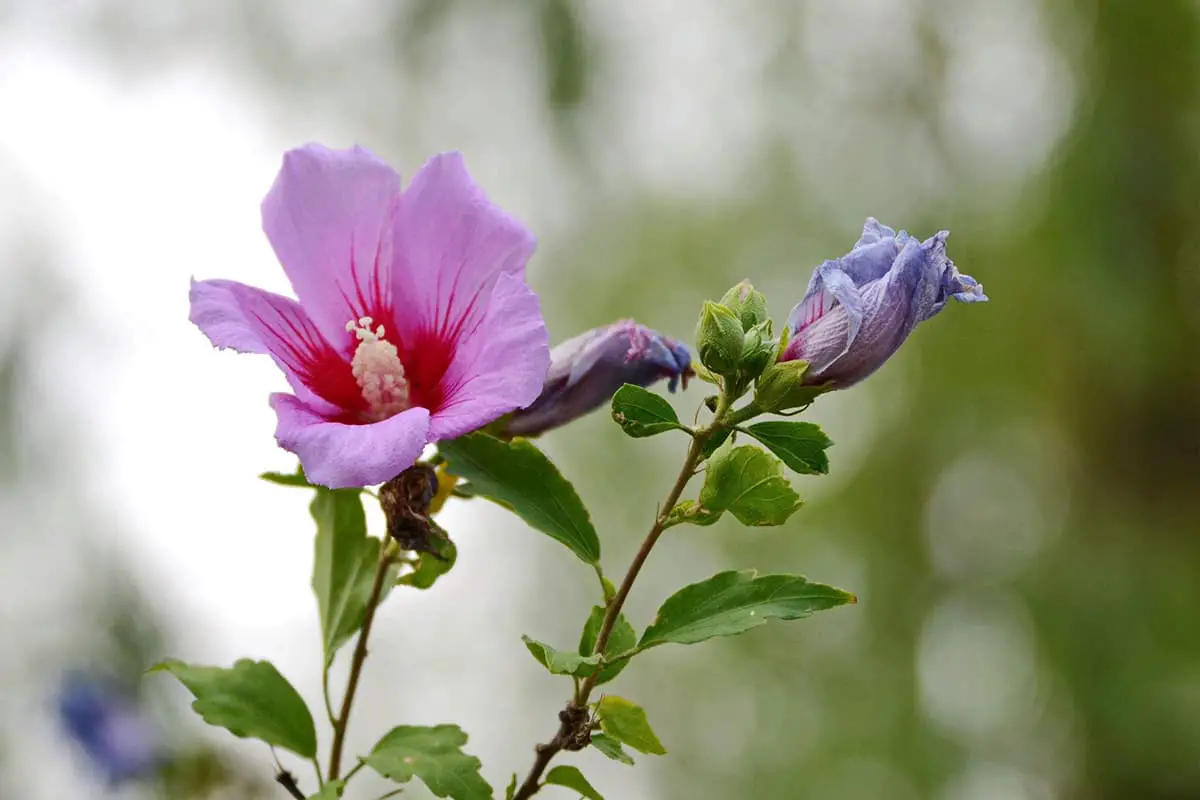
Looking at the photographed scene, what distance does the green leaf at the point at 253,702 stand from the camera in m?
0.55

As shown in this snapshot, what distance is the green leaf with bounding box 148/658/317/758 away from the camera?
55 cm

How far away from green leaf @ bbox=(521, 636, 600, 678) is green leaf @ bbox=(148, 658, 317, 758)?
0.18 m

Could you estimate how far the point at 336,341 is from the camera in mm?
589

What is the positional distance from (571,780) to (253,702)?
184 mm

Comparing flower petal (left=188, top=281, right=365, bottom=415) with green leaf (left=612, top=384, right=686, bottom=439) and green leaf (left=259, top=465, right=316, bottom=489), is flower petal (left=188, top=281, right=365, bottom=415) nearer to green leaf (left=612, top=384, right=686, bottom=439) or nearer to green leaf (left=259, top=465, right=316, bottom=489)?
green leaf (left=259, top=465, right=316, bottom=489)

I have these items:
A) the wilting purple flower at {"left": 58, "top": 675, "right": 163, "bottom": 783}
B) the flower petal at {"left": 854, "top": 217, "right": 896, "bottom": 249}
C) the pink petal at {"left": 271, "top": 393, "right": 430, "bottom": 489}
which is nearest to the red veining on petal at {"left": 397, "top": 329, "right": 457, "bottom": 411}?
the pink petal at {"left": 271, "top": 393, "right": 430, "bottom": 489}

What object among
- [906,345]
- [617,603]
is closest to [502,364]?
[617,603]

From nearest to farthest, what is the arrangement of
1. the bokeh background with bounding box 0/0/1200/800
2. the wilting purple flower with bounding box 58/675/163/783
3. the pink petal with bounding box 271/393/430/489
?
the pink petal with bounding box 271/393/430/489 < the wilting purple flower with bounding box 58/675/163/783 < the bokeh background with bounding box 0/0/1200/800

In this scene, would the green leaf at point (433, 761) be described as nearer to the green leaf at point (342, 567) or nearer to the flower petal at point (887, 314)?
the green leaf at point (342, 567)

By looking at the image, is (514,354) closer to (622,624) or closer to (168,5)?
(622,624)

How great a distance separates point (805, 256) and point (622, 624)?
565cm

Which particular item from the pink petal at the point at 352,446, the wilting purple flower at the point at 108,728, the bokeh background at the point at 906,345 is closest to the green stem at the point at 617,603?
the pink petal at the point at 352,446

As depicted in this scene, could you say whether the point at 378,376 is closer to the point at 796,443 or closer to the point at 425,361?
the point at 425,361

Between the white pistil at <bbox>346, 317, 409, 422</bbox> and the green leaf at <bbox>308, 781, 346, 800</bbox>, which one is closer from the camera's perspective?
the green leaf at <bbox>308, 781, 346, 800</bbox>
